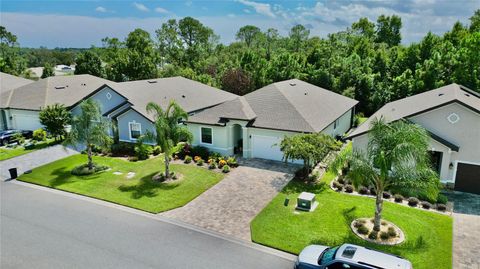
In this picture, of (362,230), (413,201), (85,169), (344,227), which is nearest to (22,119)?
(85,169)

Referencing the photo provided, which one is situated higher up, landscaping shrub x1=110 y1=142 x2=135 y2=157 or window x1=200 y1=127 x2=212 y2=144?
window x1=200 y1=127 x2=212 y2=144

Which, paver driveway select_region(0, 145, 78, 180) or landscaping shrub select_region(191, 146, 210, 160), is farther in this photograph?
landscaping shrub select_region(191, 146, 210, 160)

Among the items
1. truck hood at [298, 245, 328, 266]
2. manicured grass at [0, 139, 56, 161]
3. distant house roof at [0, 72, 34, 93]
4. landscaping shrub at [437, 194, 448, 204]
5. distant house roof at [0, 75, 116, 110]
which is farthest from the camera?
distant house roof at [0, 72, 34, 93]

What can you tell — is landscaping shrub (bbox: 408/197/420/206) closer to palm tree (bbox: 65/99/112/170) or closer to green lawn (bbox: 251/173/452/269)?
green lawn (bbox: 251/173/452/269)

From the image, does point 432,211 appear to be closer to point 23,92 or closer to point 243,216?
point 243,216

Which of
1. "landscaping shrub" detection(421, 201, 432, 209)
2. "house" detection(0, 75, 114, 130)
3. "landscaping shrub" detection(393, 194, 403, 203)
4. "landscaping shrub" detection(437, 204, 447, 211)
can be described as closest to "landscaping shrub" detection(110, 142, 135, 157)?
"house" detection(0, 75, 114, 130)

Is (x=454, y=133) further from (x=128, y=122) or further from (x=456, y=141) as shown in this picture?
(x=128, y=122)

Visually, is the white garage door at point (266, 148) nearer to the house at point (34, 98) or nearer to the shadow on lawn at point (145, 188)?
the shadow on lawn at point (145, 188)
